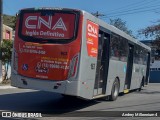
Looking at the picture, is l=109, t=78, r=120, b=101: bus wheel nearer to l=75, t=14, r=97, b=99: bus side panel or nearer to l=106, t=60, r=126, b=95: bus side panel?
l=106, t=60, r=126, b=95: bus side panel

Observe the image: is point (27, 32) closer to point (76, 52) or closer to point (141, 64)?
point (76, 52)

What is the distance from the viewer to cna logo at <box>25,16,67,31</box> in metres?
12.3

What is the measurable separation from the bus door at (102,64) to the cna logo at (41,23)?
208 cm

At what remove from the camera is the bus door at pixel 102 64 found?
14.0 metres

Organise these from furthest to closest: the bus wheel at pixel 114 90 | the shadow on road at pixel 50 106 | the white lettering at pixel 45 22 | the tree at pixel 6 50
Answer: the tree at pixel 6 50 → the bus wheel at pixel 114 90 → the shadow on road at pixel 50 106 → the white lettering at pixel 45 22

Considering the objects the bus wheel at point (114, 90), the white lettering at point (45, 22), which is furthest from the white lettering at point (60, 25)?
the bus wheel at point (114, 90)

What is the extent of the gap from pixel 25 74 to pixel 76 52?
6.19 feet

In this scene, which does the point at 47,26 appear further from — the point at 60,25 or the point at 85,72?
the point at 85,72

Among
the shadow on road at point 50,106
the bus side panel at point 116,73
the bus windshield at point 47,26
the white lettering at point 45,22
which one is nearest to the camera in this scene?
the bus windshield at point 47,26

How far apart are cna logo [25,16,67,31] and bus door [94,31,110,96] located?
6.84ft

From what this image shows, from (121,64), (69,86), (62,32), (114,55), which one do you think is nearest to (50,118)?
(69,86)

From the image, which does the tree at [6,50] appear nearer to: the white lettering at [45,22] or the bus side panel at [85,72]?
the white lettering at [45,22]

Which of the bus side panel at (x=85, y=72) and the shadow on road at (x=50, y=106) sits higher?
the bus side panel at (x=85, y=72)

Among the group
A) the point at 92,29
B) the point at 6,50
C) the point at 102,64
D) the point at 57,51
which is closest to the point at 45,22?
the point at 57,51
